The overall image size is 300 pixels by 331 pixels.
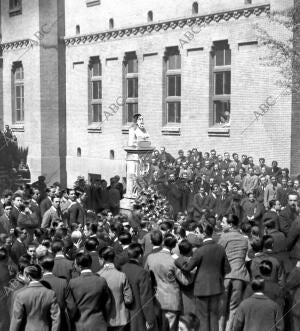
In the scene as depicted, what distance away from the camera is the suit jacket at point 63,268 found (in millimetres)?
9725

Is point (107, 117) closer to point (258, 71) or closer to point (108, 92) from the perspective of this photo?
point (108, 92)

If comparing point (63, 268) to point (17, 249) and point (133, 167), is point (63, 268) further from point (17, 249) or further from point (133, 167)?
point (133, 167)

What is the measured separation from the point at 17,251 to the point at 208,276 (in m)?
3.23

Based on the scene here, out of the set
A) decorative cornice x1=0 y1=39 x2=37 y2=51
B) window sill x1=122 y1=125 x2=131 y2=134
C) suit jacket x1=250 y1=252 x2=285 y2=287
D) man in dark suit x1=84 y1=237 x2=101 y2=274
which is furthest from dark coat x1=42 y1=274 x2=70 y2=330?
decorative cornice x1=0 y1=39 x2=37 y2=51

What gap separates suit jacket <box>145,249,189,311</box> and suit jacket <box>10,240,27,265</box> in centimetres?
248

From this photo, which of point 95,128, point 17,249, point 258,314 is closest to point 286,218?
point 17,249

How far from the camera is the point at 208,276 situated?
1034 centimetres

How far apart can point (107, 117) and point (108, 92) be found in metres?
1.16

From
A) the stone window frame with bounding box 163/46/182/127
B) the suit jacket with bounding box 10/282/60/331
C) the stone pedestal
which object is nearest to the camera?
the suit jacket with bounding box 10/282/60/331

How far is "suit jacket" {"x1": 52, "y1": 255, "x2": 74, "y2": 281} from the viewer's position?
973cm

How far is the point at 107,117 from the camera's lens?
3186 cm

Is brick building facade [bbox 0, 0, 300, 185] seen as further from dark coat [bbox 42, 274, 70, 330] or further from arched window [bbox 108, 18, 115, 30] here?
dark coat [bbox 42, 274, 70, 330]

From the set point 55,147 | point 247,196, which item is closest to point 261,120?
point 247,196

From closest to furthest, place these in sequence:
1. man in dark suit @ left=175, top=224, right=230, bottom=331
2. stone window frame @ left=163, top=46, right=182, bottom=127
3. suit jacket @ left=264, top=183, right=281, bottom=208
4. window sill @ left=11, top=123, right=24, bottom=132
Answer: man in dark suit @ left=175, top=224, right=230, bottom=331 → suit jacket @ left=264, top=183, right=281, bottom=208 → stone window frame @ left=163, top=46, right=182, bottom=127 → window sill @ left=11, top=123, right=24, bottom=132
